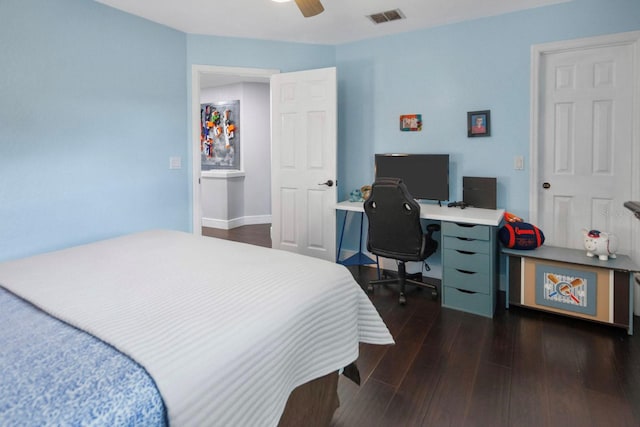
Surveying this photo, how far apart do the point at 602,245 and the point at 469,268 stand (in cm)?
88

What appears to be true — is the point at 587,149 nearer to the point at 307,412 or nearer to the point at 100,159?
the point at 307,412

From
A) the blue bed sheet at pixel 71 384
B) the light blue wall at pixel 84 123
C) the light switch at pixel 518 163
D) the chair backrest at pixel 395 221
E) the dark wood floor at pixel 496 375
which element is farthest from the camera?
the light switch at pixel 518 163

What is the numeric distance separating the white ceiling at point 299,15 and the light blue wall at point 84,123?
28 centimetres

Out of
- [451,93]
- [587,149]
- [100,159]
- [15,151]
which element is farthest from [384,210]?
[15,151]

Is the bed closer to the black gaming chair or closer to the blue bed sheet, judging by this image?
the blue bed sheet

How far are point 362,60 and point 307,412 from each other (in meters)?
3.48

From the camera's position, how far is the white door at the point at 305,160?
3760 millimetres

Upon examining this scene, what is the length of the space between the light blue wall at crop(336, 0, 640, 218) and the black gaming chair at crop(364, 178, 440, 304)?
849 mm

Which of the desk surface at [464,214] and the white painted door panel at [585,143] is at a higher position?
A: the white painted door panel at [585,143]

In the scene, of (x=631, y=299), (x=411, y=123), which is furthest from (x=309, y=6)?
(x=631, y=299)

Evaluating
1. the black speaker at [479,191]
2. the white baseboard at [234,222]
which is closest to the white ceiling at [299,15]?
the black speaker at [479,191]

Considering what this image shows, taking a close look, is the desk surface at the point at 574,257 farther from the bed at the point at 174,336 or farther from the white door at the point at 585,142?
the bed at the point at 174,336

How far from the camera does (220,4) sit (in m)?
3.02

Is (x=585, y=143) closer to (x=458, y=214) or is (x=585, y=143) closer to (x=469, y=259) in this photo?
(x=458, y=214)
